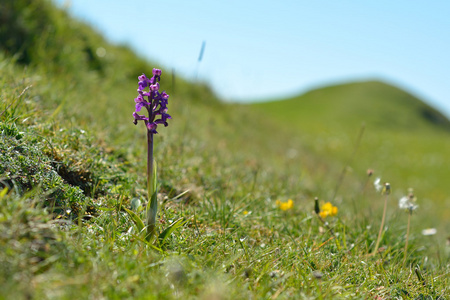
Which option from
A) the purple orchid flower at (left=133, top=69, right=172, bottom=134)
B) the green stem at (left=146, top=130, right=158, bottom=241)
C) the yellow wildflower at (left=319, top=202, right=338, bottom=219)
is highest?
the purple orchid flower at (left=133, top=69, right=172, bottom=134)

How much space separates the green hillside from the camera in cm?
1522

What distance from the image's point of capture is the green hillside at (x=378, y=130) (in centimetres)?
1522

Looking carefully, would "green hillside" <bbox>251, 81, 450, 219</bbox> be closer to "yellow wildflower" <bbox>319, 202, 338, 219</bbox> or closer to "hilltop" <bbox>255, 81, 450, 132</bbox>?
"hilltop" <bbox>255, 81, 450, 132</bbox>

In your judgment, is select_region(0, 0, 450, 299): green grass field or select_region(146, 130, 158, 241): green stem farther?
select_region(146, 130, 158, 241): green stem

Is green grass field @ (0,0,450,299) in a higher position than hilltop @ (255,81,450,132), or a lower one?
lower

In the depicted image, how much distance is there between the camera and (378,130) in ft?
98.3

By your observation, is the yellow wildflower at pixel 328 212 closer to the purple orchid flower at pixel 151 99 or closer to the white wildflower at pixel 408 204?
the white wildflower at pixel 408 204

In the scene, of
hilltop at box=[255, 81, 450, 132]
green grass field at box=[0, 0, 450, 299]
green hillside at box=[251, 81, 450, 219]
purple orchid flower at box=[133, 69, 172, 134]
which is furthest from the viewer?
hilltop at box=[255, 81, 450, 132]

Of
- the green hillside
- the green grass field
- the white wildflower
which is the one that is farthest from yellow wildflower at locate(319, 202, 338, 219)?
the green hillside

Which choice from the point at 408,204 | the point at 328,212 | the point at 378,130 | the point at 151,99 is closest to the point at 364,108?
the point at 378,130

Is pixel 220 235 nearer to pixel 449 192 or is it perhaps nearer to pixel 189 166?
pixel 189 166

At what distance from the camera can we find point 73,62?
667 cm

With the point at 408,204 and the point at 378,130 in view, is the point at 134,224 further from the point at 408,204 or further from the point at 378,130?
the point at 378,130

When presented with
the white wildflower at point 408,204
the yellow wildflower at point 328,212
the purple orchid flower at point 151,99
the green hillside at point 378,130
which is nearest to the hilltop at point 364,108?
the green hillside at point 378,130
